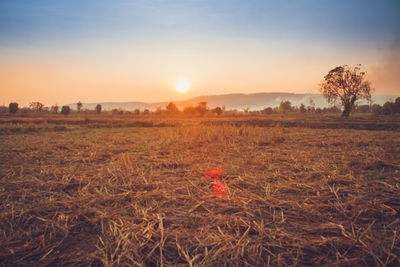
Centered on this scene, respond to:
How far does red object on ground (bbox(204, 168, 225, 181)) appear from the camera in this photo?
3695mm

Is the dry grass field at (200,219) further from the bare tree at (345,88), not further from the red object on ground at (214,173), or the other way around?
the bare tree at (345,88)

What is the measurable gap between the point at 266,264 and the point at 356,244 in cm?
87

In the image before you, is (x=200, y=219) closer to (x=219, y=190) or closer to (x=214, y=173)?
(x=219, y=190)

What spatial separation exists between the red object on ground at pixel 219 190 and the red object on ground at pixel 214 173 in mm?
333

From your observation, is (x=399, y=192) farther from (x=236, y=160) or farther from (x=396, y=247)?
(x=236, y=160)

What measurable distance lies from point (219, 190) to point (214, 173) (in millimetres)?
940

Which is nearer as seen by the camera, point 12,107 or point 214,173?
point 214,173

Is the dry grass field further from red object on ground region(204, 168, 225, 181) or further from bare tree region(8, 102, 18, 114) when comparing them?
bare tree region(8, 102, 18, 114)

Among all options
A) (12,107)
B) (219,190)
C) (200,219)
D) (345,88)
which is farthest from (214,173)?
(12,107)

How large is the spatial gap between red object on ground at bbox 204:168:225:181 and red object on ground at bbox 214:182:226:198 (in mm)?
333

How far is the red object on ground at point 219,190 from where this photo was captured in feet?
9.20

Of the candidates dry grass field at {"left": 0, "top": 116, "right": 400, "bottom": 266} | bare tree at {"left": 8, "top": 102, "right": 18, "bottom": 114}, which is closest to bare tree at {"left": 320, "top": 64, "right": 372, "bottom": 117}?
dry grass field at {"left": 0, "top": 116, "right": 400, "bottom": 266}

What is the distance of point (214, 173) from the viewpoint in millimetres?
3941

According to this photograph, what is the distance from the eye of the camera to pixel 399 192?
107 inches
